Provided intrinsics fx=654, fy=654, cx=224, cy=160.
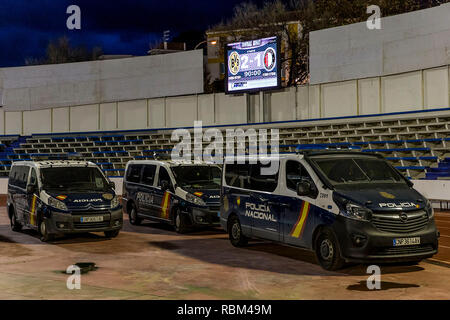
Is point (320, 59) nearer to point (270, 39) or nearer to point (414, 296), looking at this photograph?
point (270, 39)

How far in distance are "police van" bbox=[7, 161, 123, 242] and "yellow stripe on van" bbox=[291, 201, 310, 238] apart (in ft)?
16.8

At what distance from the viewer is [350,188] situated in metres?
10.9

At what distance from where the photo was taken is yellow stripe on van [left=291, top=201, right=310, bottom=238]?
37.2 feet

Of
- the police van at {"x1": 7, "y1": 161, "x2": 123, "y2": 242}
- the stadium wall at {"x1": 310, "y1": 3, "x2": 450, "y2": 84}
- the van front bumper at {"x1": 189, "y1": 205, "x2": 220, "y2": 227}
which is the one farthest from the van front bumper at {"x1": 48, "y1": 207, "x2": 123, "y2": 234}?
the stadium wall at {"x1": 310, "y1": 3, "x2": 450, "y2": 84}

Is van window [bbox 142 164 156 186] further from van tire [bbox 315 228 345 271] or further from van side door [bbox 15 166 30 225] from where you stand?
van tire [bbox 315 228 345 271]

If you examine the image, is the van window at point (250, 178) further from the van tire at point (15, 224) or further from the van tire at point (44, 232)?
the van tire at point (15, 224)

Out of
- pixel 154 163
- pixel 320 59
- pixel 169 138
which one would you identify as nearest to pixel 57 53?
pixel 169 138

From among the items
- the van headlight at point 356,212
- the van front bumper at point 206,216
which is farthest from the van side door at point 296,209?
the van front bumper at point 206,216

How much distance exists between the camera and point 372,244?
1012 centimetres

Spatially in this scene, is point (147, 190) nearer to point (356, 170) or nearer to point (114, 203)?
point (114, 203)

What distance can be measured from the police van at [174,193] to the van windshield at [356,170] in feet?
16.4

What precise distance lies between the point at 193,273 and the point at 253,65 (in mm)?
23069

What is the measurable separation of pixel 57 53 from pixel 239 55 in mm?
56041

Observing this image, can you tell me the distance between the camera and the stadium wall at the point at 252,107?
98.2 feet
